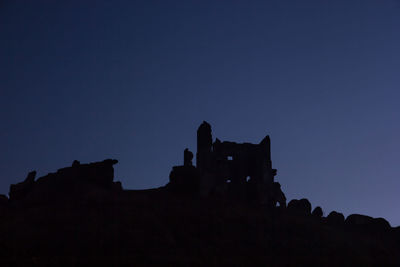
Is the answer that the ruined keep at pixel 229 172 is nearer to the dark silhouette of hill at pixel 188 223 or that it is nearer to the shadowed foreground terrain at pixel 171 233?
the dark silhouette of hill at pixel 188 223

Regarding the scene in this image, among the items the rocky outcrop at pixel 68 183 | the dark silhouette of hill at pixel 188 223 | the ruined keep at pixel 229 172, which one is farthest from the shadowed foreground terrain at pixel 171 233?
the ruined keep at pixel 229 172

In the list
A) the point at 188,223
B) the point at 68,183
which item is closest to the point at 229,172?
the point at 188,223

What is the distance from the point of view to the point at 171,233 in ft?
108

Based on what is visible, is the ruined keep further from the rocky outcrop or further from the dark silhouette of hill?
the rocky outcrop

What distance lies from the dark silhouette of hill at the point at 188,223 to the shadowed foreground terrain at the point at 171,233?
0.07m

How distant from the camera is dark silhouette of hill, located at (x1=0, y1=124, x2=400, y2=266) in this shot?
28.7 metres

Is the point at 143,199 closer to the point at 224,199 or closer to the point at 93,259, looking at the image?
the point at 224,199

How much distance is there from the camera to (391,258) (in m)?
34.6

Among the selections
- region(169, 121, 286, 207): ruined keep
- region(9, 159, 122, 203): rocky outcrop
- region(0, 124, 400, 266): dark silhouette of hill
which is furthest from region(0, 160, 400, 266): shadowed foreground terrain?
region(169, 121, 286, 207): ruined keep

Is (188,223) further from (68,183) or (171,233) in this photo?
(68,183)

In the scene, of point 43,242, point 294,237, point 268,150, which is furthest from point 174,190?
point 43,242

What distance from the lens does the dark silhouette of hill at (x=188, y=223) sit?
28734 mm

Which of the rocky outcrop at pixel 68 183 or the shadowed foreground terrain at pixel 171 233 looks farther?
the rocky outcrop at pixel 68 183

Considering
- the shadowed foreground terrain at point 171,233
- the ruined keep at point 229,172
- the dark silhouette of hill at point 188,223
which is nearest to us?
the shadowed foreground terrain at point 171,233
